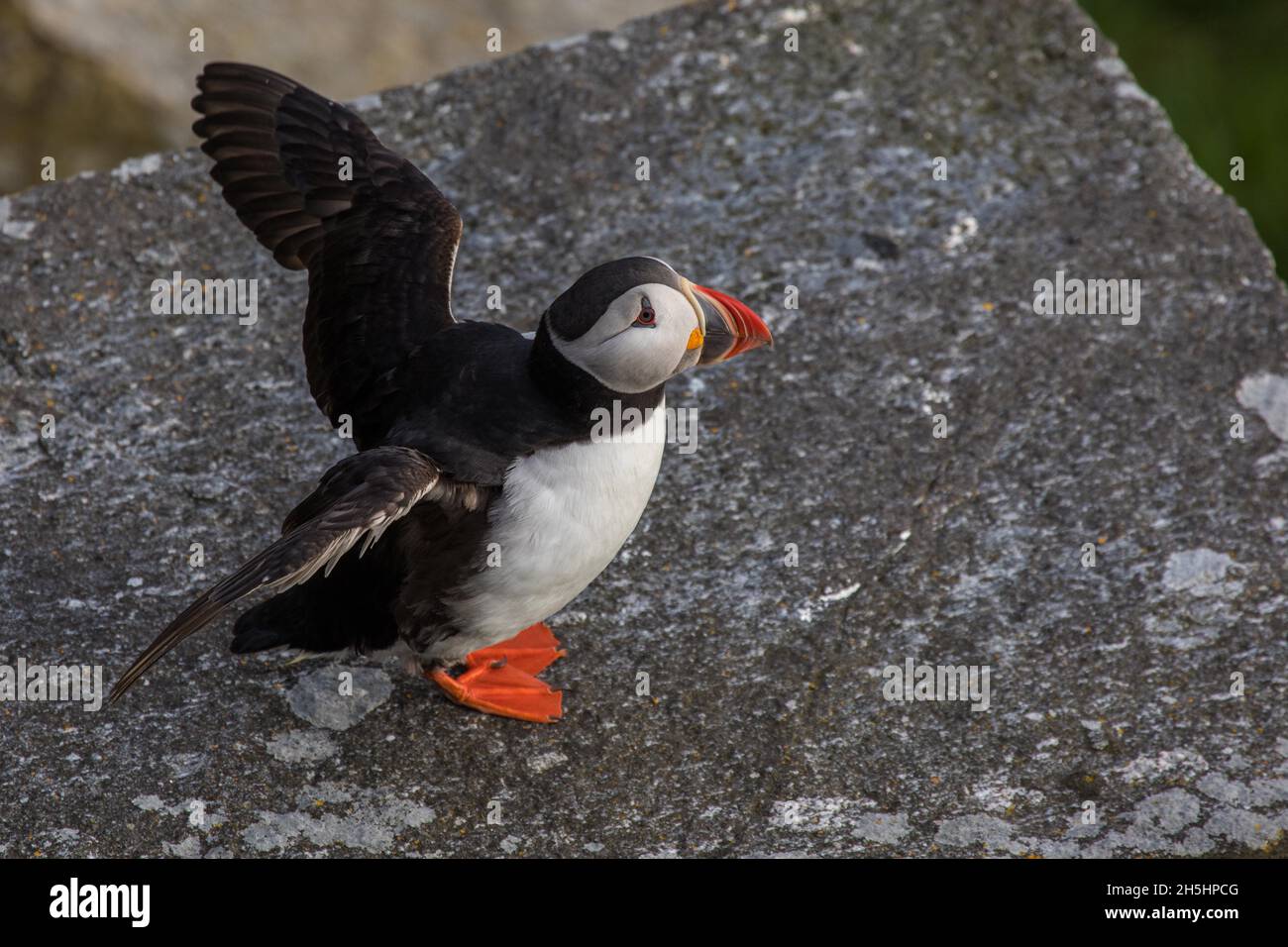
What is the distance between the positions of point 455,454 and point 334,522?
50 centimetres

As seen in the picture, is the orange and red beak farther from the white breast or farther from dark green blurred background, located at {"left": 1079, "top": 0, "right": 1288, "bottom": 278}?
dark green blurred background, located at {"left": 1079, "top": 0, "right": 1288, "bottom": 278}

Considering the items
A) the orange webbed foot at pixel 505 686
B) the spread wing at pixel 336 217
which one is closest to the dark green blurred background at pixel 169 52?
the spread wing at pixel 336 217

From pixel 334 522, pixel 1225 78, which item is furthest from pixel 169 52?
pixel 1225 78

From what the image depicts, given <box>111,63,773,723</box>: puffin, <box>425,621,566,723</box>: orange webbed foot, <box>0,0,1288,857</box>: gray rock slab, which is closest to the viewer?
<box>111,63,773,723</box>: puffin

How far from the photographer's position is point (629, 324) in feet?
13.5

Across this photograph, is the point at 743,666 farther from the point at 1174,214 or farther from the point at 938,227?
the point at 1174,214

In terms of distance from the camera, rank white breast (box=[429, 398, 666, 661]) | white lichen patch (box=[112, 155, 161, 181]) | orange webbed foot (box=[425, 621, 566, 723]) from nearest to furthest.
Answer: white breast (box=[429, 398, 666, 661]) < orange webbed foot (box=[425, 621, 566, 723]) < white lichen patch (box=[112, 155, 161, 181])

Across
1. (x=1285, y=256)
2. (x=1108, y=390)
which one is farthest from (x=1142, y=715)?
(x=1285, y=256)

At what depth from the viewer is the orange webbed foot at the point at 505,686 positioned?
4.60m

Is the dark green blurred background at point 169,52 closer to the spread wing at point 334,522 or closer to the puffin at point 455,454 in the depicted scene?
the puffin at point 455,454

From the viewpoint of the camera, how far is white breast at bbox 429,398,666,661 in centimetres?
424

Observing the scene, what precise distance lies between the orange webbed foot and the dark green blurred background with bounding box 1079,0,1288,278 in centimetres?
633

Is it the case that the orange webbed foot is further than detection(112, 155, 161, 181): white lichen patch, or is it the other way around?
detection(112, 155, 161, 181): white lichen patch

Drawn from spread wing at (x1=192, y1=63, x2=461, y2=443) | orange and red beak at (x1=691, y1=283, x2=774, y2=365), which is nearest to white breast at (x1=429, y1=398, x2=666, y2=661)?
orange and red beak at (x1=691, y1=283, x2=774, y2=365)
